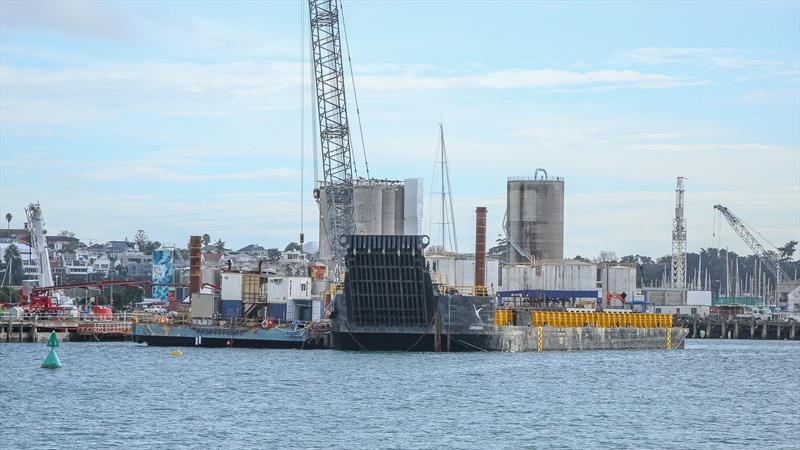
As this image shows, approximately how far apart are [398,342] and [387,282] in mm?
4658

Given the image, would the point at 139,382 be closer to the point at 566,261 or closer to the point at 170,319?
the point at 170,319

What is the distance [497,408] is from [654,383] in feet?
69.0

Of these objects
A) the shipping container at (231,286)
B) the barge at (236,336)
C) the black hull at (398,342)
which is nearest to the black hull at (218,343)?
the barge at (236,336)

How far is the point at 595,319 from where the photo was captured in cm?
12056

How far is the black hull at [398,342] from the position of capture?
9356 centimetres

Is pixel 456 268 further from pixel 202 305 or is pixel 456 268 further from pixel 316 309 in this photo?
pixel 202 305

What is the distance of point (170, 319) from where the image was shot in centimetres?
11081

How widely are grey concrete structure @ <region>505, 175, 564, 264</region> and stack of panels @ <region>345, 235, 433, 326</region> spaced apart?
3053 inches

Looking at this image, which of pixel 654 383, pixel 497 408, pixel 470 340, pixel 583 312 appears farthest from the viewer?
pixel 583 312

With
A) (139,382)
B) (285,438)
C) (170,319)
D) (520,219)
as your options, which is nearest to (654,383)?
(139,382)

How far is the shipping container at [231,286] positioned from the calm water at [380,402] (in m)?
10.3

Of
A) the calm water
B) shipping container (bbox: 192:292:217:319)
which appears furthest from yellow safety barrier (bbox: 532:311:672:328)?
shipping container (bbox: 192:292:217:319)

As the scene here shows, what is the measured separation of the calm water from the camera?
54.2 m

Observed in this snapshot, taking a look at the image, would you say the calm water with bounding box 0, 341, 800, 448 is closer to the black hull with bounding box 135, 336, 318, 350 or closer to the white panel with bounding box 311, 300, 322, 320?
the black hull with bounding box 135, 336, 318, 350
